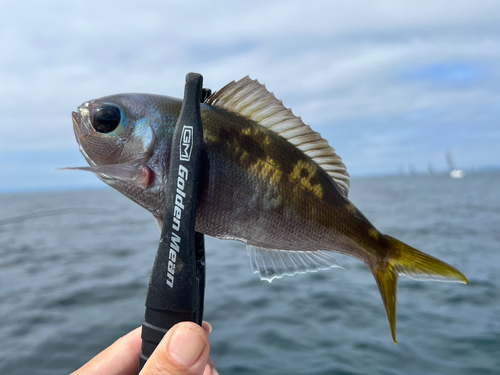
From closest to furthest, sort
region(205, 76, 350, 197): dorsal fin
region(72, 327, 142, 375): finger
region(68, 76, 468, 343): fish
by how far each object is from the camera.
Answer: region(68, 76, 468, 343): fish < region(205, 76, 350, 197): dorsal fin < region(72, 327, 142, 375): finger

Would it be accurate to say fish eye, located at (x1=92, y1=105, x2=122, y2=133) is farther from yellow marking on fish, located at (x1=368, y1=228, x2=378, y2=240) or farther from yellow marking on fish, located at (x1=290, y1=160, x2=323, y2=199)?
yellow marking on fish, located at (x1=368, y1=228, x2=378, y2=240)

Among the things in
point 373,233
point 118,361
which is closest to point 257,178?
point 373,233

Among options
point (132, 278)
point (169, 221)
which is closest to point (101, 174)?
point (169, 221)

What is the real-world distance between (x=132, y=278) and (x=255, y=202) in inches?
405

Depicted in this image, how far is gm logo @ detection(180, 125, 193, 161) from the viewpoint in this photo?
1.37 metres

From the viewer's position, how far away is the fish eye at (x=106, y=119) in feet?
4.96

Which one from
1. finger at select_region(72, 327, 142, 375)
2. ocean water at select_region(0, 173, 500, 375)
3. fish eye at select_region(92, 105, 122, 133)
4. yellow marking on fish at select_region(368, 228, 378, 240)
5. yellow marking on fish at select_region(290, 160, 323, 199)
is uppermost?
fish eye at select_region(92, 105, 122, 133)

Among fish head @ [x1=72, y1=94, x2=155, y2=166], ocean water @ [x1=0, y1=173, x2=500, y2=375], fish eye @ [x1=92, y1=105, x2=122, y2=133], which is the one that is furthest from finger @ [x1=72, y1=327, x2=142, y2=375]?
fish eye @ [x1=92, y1=105, x2=122, y2=133]

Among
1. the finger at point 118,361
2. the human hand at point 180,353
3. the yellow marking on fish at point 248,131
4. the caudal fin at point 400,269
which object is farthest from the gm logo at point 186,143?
the finger at point 118,361

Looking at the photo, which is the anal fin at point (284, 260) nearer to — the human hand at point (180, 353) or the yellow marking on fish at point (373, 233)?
the yellow marking on fish at point (373, 233)

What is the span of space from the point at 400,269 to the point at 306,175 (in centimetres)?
63

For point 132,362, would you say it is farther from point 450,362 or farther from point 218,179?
point 450,362

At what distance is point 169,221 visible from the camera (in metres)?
1.38

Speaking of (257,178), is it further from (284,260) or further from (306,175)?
(284,260)
